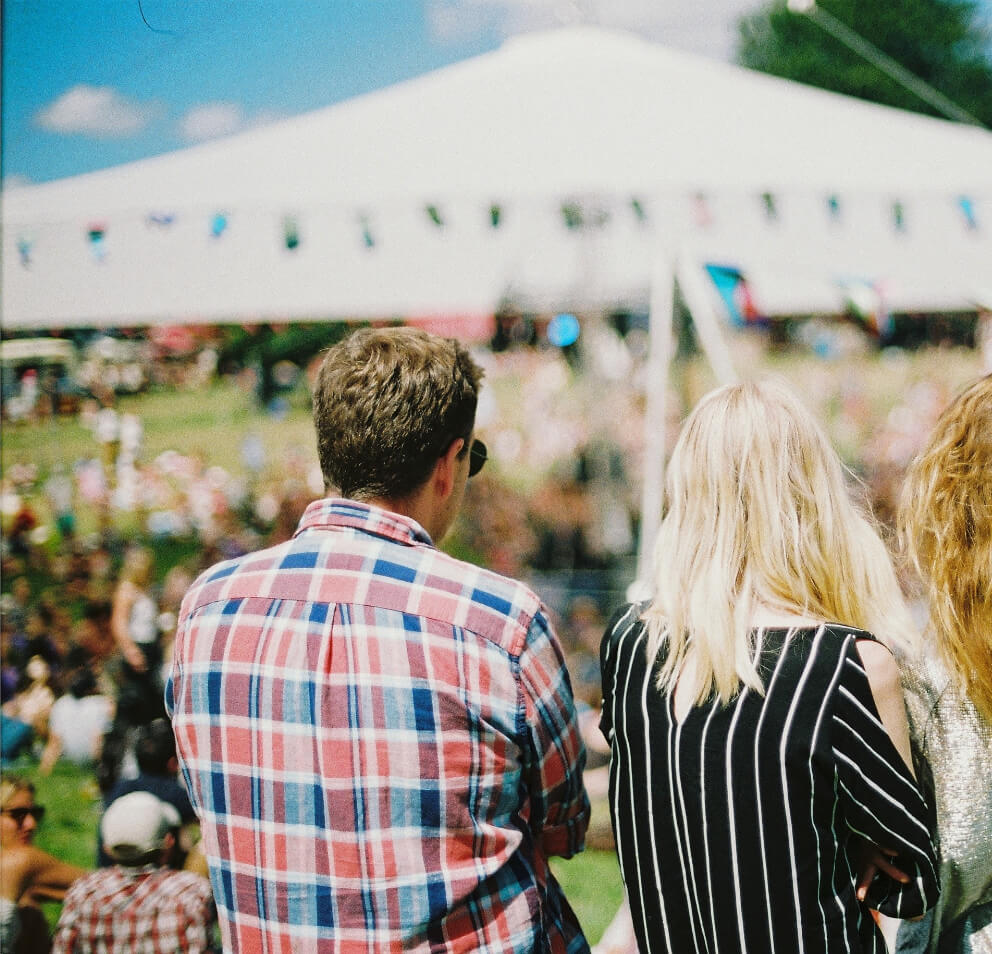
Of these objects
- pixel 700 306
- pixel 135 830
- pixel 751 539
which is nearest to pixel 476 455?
pixel 751 539

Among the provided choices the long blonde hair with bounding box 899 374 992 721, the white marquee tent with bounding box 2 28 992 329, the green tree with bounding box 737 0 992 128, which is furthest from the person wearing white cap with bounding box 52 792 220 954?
the green tree with bounding box 737 0 992 128

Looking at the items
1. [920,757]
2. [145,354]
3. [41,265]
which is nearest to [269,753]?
[920,757]

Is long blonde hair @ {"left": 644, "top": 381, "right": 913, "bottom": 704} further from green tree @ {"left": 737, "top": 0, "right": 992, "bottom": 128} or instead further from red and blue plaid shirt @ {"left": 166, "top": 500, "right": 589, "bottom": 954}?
green tree @ {"left": 737, "top": 0, "right": 992, "bottom": 128}

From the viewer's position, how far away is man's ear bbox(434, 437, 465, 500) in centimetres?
128

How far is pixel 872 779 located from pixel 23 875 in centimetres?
219

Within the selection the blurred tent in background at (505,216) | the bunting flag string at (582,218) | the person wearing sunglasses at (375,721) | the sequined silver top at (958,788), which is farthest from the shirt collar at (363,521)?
the bunting flag string at (582,218)

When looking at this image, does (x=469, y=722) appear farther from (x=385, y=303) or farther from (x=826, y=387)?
(x=826, y=387)

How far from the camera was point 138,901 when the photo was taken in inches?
72.4

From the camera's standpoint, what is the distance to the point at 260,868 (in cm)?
117

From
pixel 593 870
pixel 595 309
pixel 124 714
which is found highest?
pixel 595 309

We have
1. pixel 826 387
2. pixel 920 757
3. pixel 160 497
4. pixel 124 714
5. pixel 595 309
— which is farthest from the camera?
pixel 826 387

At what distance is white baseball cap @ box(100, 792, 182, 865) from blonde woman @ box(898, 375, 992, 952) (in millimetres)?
1505

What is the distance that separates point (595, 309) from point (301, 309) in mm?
1233

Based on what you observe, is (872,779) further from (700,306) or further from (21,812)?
(700,306)
